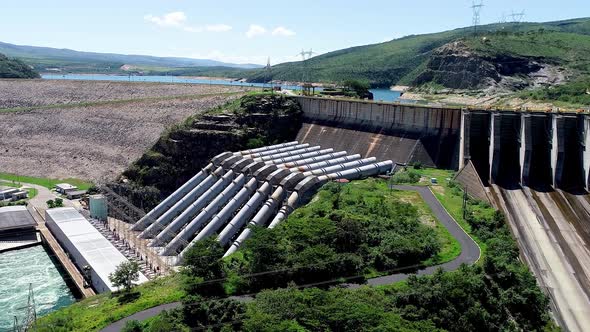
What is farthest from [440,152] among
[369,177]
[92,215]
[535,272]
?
[92,215]

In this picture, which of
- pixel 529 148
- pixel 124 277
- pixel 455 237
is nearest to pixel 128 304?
pixel 124 277

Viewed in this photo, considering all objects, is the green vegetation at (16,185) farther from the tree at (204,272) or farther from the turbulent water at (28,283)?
the tree at (204,272)

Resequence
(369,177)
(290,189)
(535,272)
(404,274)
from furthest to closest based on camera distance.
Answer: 1. (369,177)
2. (290,189)
3. (535,272)
4. (404,274)

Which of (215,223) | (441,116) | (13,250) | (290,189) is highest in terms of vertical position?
(441,116)

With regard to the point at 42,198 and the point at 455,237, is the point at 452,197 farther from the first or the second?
the point at 42,198

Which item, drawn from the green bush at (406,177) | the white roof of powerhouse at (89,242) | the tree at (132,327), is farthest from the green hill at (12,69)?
the tree at (132,327)

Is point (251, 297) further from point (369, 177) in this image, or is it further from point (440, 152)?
point (440, 152)

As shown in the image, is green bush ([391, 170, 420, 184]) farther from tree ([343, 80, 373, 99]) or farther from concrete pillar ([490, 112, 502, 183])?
tree ([343, 80, 373, 99])

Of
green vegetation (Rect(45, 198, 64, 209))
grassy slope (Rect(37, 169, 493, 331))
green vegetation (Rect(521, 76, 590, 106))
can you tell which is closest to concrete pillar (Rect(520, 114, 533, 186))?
grassy slope (Rect(37, 169, 493, 331))
